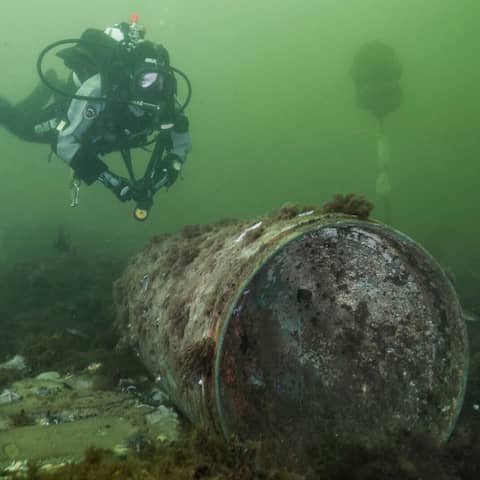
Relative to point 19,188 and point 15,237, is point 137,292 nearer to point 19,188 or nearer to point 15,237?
point 15,237

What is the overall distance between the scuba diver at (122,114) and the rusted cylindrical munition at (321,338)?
2827 millimetres

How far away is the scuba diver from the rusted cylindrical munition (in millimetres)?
2827

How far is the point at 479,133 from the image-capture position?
48094mm

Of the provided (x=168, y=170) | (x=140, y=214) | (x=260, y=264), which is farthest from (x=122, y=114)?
(x=260, y=264)

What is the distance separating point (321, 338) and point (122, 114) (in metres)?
4.58

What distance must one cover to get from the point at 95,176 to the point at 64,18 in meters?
96.7

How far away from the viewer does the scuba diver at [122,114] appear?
625 centimetres

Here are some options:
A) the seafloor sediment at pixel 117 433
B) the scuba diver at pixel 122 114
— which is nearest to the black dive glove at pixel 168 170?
the scuba diver at pixel 122 114

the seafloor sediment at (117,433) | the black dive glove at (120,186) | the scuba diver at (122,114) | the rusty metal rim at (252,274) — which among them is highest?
the scuba diver at (122,114)

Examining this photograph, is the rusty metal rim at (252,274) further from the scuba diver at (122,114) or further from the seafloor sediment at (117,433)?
the scuba diver at (122,114)

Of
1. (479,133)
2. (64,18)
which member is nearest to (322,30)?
(64,18)

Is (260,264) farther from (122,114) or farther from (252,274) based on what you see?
(122,114)

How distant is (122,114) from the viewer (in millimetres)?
6684

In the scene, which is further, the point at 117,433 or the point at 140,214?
the point at 140,214
